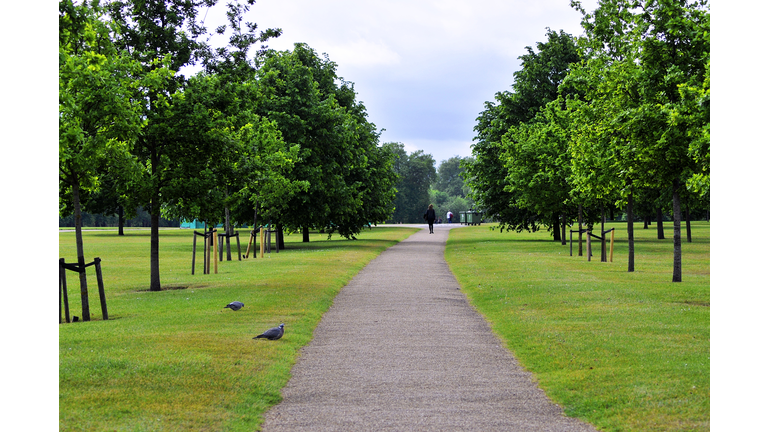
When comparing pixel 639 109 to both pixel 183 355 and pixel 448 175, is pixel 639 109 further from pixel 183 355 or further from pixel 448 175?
pixel 448 175

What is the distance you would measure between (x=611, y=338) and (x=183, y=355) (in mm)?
5753

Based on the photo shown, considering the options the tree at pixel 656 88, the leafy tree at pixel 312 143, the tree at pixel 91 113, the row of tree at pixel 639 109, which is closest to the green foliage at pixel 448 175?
the leafy tree at pixel 312 143

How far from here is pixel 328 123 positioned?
37.2 metres

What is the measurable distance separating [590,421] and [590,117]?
14.8 meters

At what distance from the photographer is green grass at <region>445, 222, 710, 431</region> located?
6.47m

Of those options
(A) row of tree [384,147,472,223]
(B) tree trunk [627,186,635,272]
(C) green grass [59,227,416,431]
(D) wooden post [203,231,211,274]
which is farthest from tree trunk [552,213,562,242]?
(A) row of tree [384,147,472,223]

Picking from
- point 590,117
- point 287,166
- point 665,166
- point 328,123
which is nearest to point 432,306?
point 665,166

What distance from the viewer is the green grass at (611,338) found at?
6473mm

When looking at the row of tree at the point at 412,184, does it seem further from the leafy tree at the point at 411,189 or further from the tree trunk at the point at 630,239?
the tree trunk at the point at 630,239

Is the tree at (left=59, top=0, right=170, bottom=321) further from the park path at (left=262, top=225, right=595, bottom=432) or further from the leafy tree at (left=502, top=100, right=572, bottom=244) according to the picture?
the leafy tree at (left=502, top=100, right=572, bottom=244)

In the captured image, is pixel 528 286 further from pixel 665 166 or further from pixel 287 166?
pixel 287 166

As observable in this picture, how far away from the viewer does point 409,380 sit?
25.3 feet

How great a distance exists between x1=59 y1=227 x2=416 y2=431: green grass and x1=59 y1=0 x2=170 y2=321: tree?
2.16 meters

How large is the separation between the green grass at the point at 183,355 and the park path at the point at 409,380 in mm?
350
